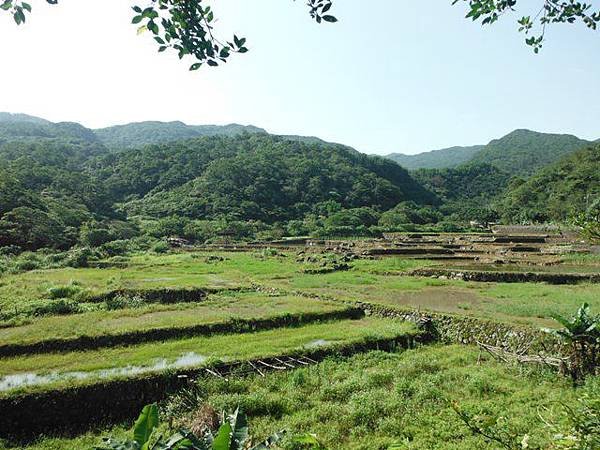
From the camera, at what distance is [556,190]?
2936 inches

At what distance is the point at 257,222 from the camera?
249 ft

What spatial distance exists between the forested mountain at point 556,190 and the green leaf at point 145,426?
6759 centimetres

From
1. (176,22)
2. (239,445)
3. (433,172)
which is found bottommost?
(239,445)

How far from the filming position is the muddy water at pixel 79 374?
11695mm

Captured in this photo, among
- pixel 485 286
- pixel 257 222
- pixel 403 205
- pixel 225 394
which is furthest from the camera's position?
pixel 403 205

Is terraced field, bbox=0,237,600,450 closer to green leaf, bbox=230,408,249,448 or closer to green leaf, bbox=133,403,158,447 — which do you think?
green leaf, bbox=230,408,249,448

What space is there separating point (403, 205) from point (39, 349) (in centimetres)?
8530

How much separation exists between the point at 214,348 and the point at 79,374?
4.29 m

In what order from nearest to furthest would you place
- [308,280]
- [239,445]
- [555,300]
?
[239,445] < [555,300] < [308,280]

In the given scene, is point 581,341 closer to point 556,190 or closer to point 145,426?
point 145,426

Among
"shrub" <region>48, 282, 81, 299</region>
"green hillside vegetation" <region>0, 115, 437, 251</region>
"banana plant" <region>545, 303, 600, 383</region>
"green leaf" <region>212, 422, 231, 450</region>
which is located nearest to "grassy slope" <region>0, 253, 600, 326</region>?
"shrub" <region>48, 282, 81, 299</region>

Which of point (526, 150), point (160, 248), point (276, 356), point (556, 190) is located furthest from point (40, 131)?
point (526, 150)

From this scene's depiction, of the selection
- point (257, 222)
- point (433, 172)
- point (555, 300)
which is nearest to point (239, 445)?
point (555, 300)

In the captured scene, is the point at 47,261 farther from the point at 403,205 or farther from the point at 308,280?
the point at 403,205
